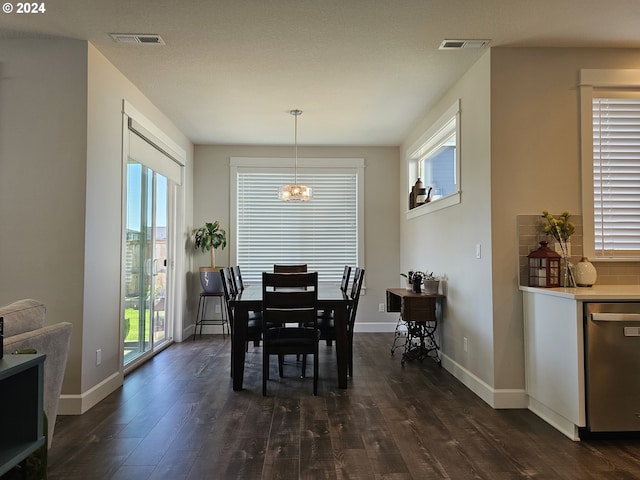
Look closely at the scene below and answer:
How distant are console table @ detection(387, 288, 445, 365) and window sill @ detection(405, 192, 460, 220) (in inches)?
37.2

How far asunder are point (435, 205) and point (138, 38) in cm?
322

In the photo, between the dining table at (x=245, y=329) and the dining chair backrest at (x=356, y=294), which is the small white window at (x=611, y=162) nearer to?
the dining chair backrest at (x=356, y=294)

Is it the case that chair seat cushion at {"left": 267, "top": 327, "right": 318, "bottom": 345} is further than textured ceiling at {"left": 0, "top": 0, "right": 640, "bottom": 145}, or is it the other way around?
chair seat cushion at {"left": 267, "top": 327, "right": 318, "bottom": 345}

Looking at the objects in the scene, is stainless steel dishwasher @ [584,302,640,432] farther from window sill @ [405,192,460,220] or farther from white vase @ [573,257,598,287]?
window sill @ [405,192,460,220]

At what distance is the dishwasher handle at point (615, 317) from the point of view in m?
2.58

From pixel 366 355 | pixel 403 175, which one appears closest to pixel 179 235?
pixel 366 355

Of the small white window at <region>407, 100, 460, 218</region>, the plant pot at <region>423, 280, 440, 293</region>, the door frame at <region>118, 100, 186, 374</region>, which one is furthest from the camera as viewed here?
the door frame at <region>118, 100, 186, 374</region>

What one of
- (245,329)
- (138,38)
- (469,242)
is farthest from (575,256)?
(138,38)

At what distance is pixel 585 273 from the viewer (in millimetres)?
3059

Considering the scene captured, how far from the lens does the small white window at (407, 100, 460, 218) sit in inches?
163

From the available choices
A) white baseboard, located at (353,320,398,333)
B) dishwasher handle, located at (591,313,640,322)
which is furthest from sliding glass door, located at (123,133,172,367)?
dishwasher handle, located at (591,313,640,322)

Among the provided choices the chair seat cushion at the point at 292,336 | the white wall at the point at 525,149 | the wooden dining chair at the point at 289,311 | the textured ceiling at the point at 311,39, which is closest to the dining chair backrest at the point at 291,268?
the chair seat cushion at the point at 292,336

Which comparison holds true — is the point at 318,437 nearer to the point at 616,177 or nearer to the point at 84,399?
the point at 84,399

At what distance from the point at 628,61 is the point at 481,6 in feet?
4.91
